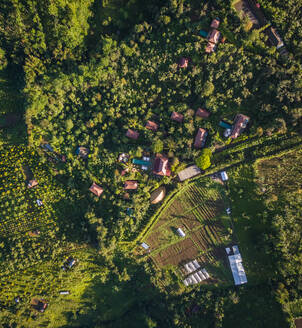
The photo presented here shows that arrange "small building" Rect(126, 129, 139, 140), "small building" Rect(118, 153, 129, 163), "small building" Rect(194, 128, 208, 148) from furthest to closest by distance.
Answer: "small building" Rect(118, 153, 129, 163) < "small building" Rect(126, 129, 139, 140) < "small building" Rect(194, 128, 208, 148)

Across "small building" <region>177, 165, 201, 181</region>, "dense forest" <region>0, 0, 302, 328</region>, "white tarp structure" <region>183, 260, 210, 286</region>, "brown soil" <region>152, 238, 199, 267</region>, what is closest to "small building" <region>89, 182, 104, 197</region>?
"dense forest" <region>0, 0, 302, 328</region>

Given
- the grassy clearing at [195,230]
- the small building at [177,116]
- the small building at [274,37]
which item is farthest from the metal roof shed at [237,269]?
the small building at [274,37]

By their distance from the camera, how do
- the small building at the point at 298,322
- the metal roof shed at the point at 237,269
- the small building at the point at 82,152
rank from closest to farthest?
the small building at the point at 298,322 < the metal roof shed at the point at 237,269 < the small building at the point at 82,152

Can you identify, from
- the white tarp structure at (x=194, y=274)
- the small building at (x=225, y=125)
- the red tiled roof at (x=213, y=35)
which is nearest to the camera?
the red tiled roof at (x=213, y=35)

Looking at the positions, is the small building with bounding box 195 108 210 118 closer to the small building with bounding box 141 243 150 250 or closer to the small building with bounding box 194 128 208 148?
the small building with bounding box 194 128 208 148

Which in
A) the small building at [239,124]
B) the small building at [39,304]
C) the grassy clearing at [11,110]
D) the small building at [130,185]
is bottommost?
the small building at [39,304]

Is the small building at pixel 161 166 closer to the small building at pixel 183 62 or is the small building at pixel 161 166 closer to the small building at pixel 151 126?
the small building at pixel 151 126

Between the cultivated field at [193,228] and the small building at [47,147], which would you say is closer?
the cultivated field at [193,228]
